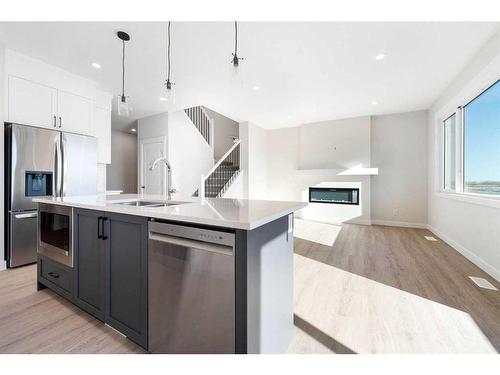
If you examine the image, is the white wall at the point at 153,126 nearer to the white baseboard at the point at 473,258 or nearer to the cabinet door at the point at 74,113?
the cabinet door at the point at 74,113

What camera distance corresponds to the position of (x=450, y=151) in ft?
12.6

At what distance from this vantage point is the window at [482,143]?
8.28 ft

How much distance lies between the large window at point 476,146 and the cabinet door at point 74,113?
18.1ft

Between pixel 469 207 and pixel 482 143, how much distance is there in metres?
0.86

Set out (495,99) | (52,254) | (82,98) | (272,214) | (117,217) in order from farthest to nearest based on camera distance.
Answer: (82,98), (495,99), (52,254), (117,217), (272,214)

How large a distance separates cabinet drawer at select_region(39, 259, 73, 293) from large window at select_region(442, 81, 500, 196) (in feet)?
14.5

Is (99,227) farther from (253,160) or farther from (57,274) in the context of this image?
(253,160)

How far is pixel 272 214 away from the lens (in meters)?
1.05

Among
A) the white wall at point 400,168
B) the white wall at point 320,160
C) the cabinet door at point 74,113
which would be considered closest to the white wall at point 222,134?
the white wall at point 320,160

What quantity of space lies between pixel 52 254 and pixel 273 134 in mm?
5852

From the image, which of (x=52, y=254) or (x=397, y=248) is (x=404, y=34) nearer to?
(x=397, y=248)

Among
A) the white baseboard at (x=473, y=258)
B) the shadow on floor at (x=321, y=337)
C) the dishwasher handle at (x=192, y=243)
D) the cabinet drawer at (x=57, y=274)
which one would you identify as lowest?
the shadow on floor at (x=321, y=337)
